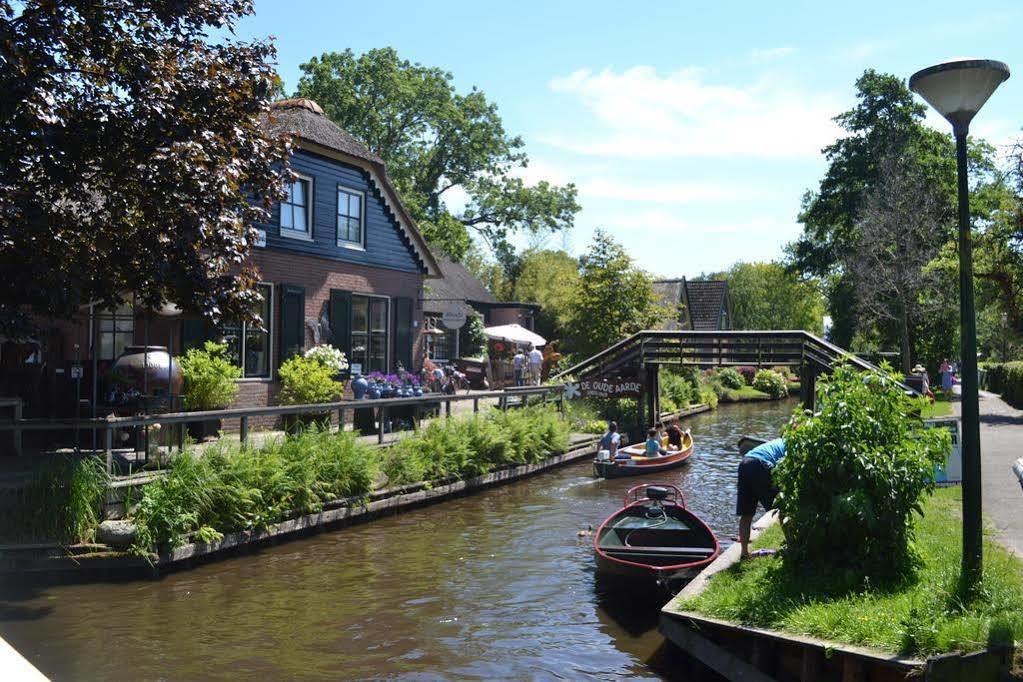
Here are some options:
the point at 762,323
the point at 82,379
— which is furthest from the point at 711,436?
the point at 762,323

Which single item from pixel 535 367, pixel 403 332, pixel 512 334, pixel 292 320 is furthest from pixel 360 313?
pixel 512 334

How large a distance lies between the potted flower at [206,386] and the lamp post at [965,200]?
12.6 m

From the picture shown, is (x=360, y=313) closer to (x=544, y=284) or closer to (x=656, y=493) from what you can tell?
(x=656, y=493)

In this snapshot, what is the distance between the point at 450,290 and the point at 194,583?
109 ft

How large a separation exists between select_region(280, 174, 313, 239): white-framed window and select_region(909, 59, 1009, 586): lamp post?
15.8 meters

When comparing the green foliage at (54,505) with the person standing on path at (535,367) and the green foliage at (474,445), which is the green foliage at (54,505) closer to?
the green foliage at (474,445)

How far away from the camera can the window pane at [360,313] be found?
22828mm

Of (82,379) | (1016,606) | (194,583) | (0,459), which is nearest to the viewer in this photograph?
(1016,606)

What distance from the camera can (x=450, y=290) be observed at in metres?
44.3

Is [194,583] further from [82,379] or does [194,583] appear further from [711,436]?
[711,436]

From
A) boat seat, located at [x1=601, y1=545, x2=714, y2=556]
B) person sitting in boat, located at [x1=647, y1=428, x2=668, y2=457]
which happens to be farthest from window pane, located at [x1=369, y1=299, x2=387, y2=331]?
boat seat, located at [x1=601, y1=545, x2=714, y2=556]

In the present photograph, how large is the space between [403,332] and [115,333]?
8354 millimetres

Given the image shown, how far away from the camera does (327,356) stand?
19859 mm

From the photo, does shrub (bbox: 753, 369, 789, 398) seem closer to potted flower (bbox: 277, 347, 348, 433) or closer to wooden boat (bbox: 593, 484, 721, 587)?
potted flower (bbox: 277, 347, 348, 433)
